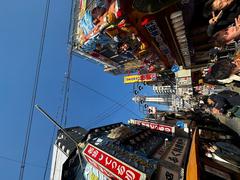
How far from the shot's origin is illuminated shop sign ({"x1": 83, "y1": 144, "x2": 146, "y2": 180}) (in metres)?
6.34

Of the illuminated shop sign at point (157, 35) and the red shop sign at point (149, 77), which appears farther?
the red shop sign at point (149, 77)

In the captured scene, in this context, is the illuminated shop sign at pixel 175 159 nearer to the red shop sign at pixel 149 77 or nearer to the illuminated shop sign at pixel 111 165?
the illuminated shop sign at pixel 111 165

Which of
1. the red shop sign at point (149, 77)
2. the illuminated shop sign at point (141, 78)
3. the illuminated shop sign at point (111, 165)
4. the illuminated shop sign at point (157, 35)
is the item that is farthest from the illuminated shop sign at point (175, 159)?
the illuminated shop sign at point (141, 78)

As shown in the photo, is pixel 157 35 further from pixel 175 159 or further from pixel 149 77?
pixel 149 77

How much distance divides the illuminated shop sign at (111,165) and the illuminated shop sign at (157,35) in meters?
9.00

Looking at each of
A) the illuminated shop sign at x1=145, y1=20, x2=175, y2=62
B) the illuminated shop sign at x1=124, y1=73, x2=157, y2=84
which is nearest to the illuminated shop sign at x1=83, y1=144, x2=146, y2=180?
the illuminated shop sign at x1=145, y1=20, x2=175, y2=62

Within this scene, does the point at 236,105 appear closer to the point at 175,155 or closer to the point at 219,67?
the point at 219,67

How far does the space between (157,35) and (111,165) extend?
10.5 metres

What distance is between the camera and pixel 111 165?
7180mm

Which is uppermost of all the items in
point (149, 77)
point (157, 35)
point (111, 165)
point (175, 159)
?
point (157, 35)

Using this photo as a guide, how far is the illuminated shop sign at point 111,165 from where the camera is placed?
6336 millimetres

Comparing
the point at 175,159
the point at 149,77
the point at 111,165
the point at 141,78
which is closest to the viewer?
the point at 111,165

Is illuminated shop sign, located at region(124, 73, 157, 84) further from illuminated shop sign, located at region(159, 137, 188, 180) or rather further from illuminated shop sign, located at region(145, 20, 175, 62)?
illuminated shop sign, located at region(159, 137, 188, 180)

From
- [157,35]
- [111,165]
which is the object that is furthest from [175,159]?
[157,35]
